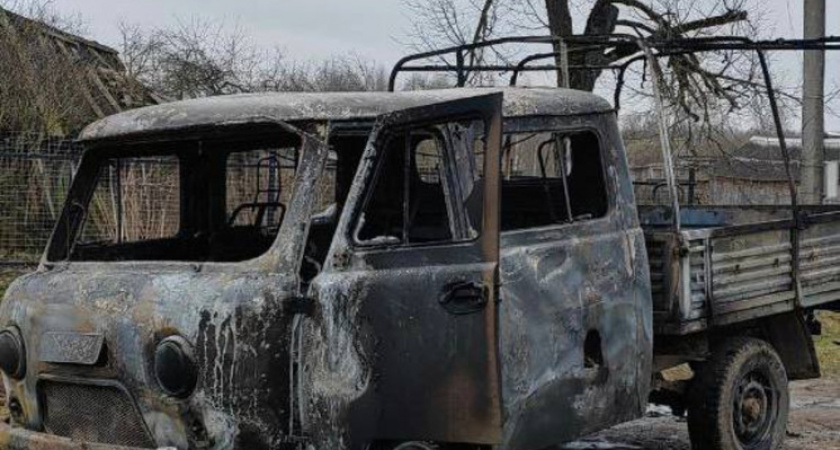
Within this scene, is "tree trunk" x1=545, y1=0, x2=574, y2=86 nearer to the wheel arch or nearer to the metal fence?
the metal fence

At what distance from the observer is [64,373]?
180 inches

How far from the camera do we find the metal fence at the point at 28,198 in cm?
1252

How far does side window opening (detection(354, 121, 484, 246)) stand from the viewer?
179 inches

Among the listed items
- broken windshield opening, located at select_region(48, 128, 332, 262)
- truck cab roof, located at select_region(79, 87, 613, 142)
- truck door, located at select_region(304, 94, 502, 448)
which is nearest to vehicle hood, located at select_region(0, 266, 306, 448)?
truck door, located at select_region(304, 94, 502, 448)

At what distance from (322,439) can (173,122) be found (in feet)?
5.14

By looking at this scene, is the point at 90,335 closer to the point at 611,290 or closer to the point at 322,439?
the point at 322,439

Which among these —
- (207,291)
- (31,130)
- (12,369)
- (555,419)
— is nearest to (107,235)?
(12,369)

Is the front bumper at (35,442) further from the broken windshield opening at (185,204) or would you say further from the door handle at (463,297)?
the door handle at (463,297)

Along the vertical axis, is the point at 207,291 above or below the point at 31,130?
below

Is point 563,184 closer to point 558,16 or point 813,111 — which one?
point 813,111

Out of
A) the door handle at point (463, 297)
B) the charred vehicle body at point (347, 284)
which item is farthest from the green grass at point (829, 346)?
the door handle at point (463, 297)

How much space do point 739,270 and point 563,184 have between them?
1571 millimetres

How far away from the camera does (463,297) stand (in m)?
4.46

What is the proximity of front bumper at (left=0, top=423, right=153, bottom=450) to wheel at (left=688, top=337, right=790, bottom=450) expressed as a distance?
361 cm
